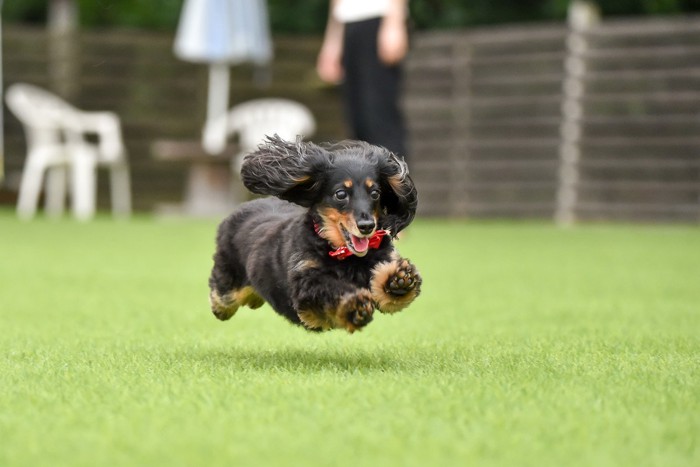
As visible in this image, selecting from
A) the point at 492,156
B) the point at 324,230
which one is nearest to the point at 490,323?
the point at 324,230

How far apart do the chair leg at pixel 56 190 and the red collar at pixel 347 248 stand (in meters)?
9.51

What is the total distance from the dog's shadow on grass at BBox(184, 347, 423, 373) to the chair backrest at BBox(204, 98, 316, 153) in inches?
349

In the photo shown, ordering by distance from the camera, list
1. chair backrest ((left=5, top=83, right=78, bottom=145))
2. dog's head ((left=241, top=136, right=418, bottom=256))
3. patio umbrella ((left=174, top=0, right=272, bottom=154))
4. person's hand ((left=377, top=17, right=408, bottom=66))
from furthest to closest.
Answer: patio umbrella ((left=174, top=0, right=272, bottom=154))
chair backrest ((left=5, top=83, right=78, bottom=145))
person's hand ((left=377, top=17, right=408, bottom=66))
dog's head ((left=241, top=136, right=418, bottom=256))

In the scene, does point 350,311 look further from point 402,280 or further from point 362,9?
point 362,9

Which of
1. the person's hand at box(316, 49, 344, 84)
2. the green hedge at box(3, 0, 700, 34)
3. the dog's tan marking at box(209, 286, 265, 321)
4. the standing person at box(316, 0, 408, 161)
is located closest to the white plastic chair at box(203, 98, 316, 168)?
the green hedge at box(3, 0, 700, 34)

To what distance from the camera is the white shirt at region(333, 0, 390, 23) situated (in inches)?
279

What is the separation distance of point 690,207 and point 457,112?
246 cm

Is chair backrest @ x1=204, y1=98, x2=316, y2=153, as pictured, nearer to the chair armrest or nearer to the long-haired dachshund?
the chair armrest

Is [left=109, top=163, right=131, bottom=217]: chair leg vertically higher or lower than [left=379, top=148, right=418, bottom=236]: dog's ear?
lower

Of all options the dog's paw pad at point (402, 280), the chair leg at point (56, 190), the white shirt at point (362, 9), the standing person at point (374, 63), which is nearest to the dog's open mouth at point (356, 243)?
the dog's paw pad at point (402, 280)

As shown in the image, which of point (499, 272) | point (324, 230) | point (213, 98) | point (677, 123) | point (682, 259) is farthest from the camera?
point (213, 98)

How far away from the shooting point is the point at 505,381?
2.75 m

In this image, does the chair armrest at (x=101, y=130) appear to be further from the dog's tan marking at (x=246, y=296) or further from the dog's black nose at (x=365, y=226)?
the dog's black nose at (x=365, y=226)

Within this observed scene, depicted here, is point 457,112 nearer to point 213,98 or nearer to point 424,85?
point 424,85
